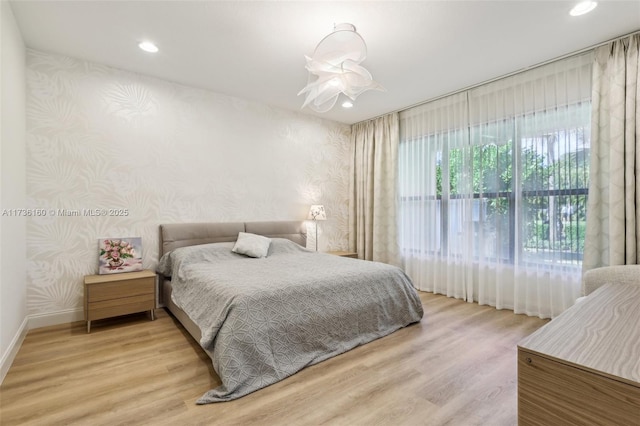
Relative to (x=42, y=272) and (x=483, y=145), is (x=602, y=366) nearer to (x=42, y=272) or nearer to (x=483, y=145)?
(x=483, y=145)

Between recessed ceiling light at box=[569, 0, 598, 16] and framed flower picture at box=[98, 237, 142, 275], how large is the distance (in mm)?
4503

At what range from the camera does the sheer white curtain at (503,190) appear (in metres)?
3.02

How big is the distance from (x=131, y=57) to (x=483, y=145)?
4.02m

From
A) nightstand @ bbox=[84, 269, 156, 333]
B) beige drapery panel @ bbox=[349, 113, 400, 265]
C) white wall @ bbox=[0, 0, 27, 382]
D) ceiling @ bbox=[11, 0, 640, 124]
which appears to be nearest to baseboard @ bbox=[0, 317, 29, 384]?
white wall @ bbox=[0, 0, 27, 382]

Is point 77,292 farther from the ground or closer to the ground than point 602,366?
closer to the ground

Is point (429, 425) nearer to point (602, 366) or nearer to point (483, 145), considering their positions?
point (602, 366)

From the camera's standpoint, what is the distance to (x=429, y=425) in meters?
1.60

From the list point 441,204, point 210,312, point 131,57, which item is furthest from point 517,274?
point 131,57

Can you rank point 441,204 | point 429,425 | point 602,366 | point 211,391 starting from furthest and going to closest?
point 441,204 → point 211,391 → point 429,425 → point 602,366

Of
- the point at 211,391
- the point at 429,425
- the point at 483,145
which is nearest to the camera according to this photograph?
the point at 429,425

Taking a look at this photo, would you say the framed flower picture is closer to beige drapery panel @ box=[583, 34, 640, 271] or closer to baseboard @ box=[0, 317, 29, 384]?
baseboard @ box=[0, 317, 29, 384]

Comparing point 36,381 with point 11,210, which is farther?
point 11,210

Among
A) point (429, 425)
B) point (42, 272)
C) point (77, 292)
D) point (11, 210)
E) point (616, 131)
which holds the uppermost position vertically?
point (616, 131)

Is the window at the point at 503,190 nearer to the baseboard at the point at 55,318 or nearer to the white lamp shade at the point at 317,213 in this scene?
the white lamp shade at the point at 317,213
